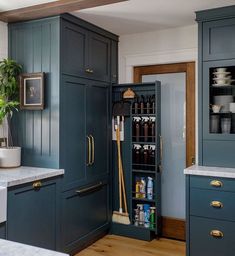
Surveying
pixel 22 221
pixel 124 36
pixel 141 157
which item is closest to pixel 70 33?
pixel 124 36

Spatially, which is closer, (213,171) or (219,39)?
(213,171)

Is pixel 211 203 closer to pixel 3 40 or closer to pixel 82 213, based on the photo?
pixel 82 213

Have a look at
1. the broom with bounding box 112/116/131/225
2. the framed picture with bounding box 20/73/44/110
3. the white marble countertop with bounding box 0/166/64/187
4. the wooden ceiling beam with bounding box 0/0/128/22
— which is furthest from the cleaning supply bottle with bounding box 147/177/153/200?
the wooden ceiling beam with bounding box 0/0/128/22

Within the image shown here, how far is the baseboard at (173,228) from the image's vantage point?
376 cm

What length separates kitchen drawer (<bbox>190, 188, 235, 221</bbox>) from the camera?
280 cm

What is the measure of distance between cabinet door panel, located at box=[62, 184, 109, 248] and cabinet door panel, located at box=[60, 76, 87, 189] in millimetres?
178

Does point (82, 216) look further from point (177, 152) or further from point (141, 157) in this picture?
point (177, 152)

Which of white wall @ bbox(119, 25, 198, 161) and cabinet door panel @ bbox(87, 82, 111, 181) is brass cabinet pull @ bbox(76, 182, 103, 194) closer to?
cabinet door panel @ bbox(87, 82, 111, 181)

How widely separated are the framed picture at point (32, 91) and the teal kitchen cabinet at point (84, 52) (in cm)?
28

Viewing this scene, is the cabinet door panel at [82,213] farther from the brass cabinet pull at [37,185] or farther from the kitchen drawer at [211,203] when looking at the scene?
the kitchen drawer at [211,203]

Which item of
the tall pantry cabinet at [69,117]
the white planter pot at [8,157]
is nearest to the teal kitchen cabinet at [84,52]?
the tall pantry cabinet at [69,117]

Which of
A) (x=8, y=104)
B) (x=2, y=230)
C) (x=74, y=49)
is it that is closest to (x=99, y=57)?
(x=74, y=49)

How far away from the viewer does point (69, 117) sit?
3.26 meters

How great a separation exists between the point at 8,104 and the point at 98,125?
110 centimetres
